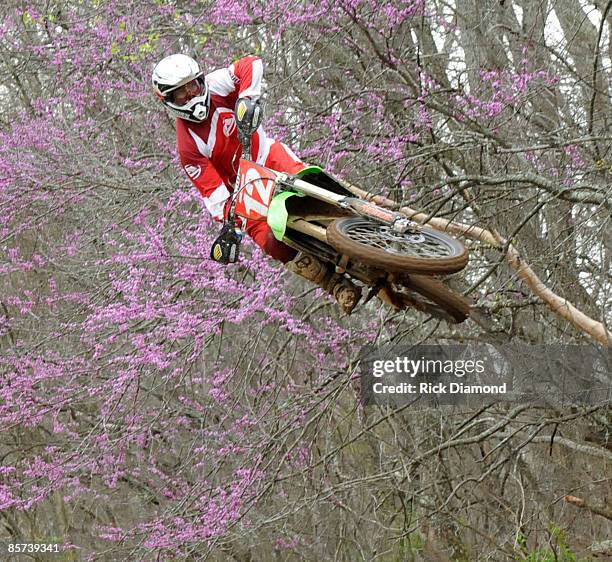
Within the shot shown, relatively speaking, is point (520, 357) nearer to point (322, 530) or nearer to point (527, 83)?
point (527, 83)

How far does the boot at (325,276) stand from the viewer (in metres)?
5.45

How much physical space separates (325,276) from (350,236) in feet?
2.05

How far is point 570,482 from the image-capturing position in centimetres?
996

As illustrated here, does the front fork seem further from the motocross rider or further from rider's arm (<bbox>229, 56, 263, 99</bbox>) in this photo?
Result: rider's arm (<bbox>229, 56, 263, 99</bbox>)

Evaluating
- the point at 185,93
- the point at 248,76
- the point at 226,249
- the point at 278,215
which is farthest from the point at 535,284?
the point at 185,93

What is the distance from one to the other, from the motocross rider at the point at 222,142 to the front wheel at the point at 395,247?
0.50m

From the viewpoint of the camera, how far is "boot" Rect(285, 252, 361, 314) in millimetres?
5447

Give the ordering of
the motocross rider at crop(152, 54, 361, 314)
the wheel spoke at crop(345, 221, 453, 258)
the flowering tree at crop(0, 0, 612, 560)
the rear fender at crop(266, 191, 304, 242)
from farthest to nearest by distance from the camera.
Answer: the flowering tree at crop(0, 0, 612, 560) < the motocross rider at crop(152, 54, 361, 314) < the rear fender at crop(266, 191, 304, 242) < the wheel spoke at crop(345, 221, 453, 258)

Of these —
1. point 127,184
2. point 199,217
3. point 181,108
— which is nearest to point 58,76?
point 127,184

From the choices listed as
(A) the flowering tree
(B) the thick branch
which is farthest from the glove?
(A) the flowering tree

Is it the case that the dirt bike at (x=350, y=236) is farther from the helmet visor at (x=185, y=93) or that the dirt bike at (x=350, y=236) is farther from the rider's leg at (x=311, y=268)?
the helmet visor at (x=185, y=93)

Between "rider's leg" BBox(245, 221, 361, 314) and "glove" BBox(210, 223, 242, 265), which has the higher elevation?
"glove" BBox(210, 223, 242, 265)

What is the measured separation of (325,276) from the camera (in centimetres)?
550

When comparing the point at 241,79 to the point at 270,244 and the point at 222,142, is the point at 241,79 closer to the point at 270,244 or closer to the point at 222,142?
the point at 222,142
